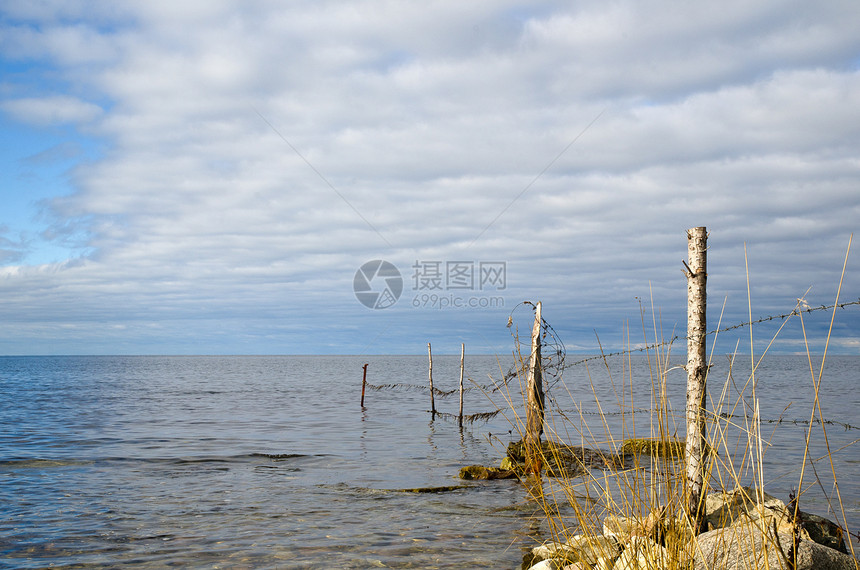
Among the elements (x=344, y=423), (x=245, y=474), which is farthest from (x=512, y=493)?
(x=344, y=423)

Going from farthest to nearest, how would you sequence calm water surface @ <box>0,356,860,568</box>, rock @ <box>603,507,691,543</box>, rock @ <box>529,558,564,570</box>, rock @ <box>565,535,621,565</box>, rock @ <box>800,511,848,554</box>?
calm water surface @ <box>0,356,860,568</box>, rock @ <box>800,511,848,554</box>, rock @ <box>529,558,564,570</box>, rock @ <box>565,535,621,565</box>, rock @ <box>603,507,691,543</box>

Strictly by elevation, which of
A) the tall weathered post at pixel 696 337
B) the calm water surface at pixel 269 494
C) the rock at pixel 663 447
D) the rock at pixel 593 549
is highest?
the tall weathered post at pixel 696 337

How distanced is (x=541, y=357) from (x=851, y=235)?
31.7ft

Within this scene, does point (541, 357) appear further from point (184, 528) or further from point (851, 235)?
point (851, 235)

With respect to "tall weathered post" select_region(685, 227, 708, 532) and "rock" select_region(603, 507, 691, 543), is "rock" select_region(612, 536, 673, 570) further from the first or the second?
"tall weathered post" select_region(685, 227, 708, 532)

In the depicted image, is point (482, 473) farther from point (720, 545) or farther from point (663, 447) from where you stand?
point (663, 447)

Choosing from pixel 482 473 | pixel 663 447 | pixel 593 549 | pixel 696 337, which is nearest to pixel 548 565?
pixel 593 549

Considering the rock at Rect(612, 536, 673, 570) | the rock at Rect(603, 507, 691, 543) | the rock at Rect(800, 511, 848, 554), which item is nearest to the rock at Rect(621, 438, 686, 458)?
the rock at Rect(603, 507, 691, 543)

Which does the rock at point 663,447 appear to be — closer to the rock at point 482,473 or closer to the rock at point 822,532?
the rock at point 822,532

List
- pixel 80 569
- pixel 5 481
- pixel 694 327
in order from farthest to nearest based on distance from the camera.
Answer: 1. pixel 5 481
2. pixel 80 569
3. pixel 694 327

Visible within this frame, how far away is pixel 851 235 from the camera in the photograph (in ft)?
10.6

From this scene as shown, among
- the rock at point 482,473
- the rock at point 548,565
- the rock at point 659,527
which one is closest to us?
the rock at point 659,527

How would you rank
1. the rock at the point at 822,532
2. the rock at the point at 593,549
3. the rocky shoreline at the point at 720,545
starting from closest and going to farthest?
1. the rocky shoreline at the point at 720,545
2. the rock at the point at 593,549
3. the rock at the point at 822,532

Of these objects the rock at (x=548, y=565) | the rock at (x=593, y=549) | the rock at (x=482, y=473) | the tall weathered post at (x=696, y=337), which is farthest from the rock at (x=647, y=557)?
the rock at (x=482, y=473)
